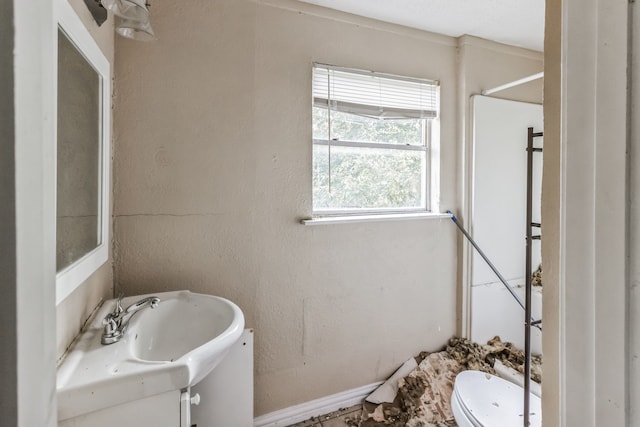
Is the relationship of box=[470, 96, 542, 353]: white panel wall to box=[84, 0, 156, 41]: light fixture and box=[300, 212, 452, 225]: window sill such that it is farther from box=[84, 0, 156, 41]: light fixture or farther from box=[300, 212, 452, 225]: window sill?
box=[84, 0, 156, 41]: light fixture

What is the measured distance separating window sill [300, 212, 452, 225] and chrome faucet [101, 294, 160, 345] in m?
0.84

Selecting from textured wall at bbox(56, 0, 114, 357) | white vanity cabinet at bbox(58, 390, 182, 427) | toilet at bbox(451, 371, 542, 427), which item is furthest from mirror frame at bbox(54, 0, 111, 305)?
toilet at bbox(451, 371, 542, 427)

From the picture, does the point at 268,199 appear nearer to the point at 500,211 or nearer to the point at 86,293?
the point at 86,293

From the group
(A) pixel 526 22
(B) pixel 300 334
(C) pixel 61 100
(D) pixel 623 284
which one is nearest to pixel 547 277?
(D) pixel 623 284

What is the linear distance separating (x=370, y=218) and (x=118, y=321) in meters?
1.31

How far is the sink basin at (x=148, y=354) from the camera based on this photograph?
2.43 ft

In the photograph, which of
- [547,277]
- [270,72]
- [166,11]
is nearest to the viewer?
[547,277]

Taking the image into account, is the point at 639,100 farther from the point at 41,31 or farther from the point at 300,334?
the point at 300,334

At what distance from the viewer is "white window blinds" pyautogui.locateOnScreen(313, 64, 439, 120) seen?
1.76 meters

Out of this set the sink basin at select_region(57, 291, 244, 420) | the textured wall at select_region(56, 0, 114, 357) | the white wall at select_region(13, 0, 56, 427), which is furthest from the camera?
the textured wall at select_region(56, 0, 114, 357)

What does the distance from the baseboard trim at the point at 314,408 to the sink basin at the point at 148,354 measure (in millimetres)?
743

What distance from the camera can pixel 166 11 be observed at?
56.4 inches

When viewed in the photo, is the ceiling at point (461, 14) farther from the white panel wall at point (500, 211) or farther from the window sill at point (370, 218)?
the window sill at point (370, 218)

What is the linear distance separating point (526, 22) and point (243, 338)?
7.93ft
